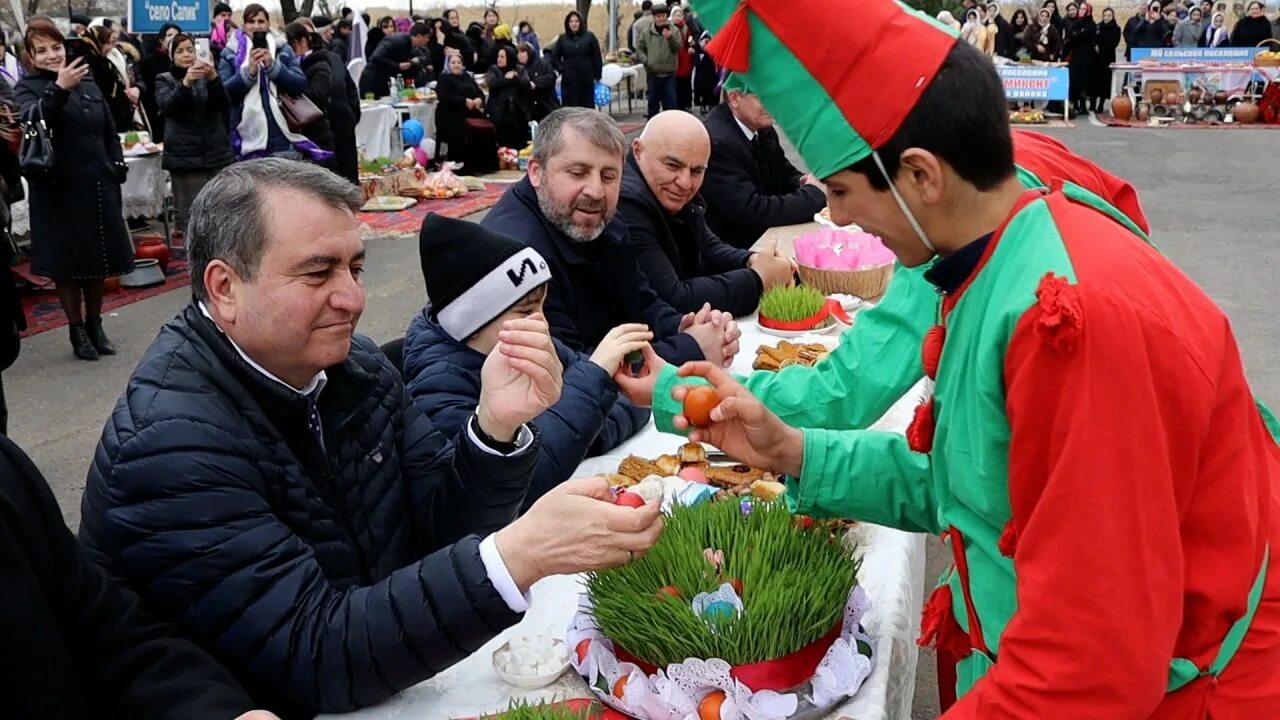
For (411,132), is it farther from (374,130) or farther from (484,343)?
(484,343)

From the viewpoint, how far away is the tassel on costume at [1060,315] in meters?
1.01

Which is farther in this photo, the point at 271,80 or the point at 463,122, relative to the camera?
the point at 463,122

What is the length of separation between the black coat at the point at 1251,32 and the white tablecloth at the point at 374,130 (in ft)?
49.7

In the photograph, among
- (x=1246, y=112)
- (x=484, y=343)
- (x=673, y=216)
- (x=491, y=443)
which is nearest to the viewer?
(x=491, y=443)

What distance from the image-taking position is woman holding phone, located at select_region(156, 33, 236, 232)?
24.4ft

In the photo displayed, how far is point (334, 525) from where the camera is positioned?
1.84m

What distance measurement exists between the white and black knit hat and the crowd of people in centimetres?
1774

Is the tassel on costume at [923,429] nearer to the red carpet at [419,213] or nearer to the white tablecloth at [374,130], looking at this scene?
the red carpet at [419,213]

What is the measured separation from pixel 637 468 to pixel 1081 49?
19.2 metres

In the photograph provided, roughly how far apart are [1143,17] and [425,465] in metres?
21.4

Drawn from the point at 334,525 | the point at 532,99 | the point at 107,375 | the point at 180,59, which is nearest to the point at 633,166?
the point at 334,525

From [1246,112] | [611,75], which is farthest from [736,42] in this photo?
[1246,112]

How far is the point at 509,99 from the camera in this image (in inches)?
559

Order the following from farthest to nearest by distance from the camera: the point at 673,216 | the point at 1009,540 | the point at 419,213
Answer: the point at 419,213 → the point at 673,216 → the point at 1009,540
